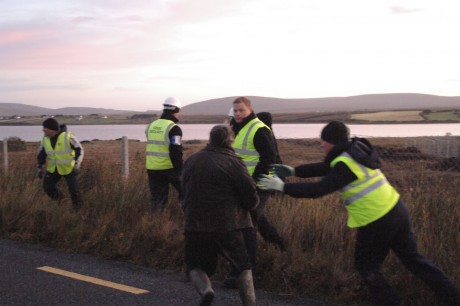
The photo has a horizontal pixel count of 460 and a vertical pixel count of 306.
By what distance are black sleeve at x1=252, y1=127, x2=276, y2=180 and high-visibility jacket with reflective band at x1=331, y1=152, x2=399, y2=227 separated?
1602mm

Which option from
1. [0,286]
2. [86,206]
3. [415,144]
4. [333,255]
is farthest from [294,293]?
[415,144]

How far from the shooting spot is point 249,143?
21.0 feet

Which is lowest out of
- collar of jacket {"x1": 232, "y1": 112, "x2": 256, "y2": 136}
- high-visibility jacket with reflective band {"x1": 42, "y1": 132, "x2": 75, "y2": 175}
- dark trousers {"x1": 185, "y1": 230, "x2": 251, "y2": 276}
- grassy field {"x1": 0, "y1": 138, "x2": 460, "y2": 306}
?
grassy field {"x1": 0, "y1": 138, "x2": 460, "y2": 306}

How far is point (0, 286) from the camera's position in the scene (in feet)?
19.7

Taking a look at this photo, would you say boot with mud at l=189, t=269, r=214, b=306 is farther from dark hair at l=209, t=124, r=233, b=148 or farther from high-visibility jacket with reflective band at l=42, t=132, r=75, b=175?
high-visibility jacket with reflective band at l=42, t=132, r=75, b=175

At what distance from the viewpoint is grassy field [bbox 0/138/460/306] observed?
5.80 m

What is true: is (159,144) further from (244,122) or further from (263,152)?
(263,152)

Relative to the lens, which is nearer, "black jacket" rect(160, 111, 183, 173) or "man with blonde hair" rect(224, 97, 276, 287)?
"man with blonde hair" rect(224, 97, 276, 287)

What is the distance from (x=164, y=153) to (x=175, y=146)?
0.26 metres

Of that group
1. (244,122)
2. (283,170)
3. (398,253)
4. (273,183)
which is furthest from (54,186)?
(398,253)

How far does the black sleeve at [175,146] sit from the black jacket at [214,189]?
11.0ft

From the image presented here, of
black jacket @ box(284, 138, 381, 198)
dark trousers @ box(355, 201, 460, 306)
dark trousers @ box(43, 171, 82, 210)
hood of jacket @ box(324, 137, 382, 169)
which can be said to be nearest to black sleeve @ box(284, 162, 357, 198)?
black jacket @ box(284, 138, 381, 198)

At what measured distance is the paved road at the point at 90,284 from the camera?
18.1 feet

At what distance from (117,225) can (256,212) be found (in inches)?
99.5
